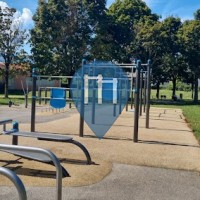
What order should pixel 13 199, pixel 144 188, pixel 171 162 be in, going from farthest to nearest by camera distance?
pixel 171 162 → pixel 144 188 → pixel 13 199

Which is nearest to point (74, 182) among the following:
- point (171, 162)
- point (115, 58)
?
point (171, 162)

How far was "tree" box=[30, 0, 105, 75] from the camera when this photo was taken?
32.6 meters

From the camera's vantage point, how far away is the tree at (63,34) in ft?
107

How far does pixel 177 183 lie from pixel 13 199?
238cm

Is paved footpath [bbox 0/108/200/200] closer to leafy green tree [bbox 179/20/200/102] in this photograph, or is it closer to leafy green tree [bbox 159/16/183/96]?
leafy green tree [bbox 159/16/183/96]

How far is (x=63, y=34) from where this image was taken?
108 feet

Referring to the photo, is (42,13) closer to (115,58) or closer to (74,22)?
(74,22)

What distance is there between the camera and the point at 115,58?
36125 mm

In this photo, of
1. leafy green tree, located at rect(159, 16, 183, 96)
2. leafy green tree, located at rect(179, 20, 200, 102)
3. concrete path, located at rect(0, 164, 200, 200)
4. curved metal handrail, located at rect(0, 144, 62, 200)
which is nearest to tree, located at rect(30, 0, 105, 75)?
leafy green tree, located at rect(159, 16, 183, 96)

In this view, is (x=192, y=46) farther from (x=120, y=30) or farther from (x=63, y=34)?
(x=63, y=34)

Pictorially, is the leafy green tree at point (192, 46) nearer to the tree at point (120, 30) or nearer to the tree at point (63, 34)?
the tree at point (120, 30)

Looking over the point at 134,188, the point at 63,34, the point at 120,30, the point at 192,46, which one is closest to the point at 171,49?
the point at 192,46

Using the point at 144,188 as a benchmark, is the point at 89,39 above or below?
above

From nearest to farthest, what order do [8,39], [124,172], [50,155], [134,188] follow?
[50,155] < [134,188] < [124,172] < [8,39]
